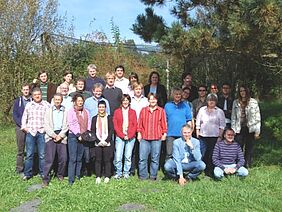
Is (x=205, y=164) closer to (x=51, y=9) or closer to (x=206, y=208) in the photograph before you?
(x=206, y=208)

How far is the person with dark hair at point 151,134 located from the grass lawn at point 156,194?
0.80ft

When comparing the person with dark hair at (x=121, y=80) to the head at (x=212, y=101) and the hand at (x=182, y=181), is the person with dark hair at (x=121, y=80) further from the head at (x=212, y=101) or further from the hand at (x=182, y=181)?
the hand at (x=182, y=181)

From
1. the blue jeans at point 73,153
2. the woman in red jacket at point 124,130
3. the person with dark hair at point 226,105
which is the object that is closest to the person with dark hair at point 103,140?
the woman in red jacket at point 124,130

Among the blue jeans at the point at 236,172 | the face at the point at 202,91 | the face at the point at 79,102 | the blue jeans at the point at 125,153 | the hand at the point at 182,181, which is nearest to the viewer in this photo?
the hand at the point at 182,181

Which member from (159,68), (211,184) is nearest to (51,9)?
(159,68)

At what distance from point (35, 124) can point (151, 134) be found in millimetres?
1762

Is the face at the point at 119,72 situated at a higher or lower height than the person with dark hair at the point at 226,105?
higher

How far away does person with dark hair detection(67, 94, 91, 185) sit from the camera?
6758mm

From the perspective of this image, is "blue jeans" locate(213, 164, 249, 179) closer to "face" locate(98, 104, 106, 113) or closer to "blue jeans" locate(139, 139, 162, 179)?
"blue jeans" locate(139, 139, 162, 179)

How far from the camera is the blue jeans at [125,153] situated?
6977 mm

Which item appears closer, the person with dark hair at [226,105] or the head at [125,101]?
the head at [125,101]

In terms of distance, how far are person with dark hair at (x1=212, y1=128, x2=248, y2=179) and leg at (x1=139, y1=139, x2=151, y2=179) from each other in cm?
102

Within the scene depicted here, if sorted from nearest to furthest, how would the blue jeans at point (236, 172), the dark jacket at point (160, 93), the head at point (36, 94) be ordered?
1. the blue jeans at point (236, 172)
2. the head at point (36, 94)
3. the dark jacket at point (160, 93)

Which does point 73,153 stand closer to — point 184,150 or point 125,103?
point 125,103
